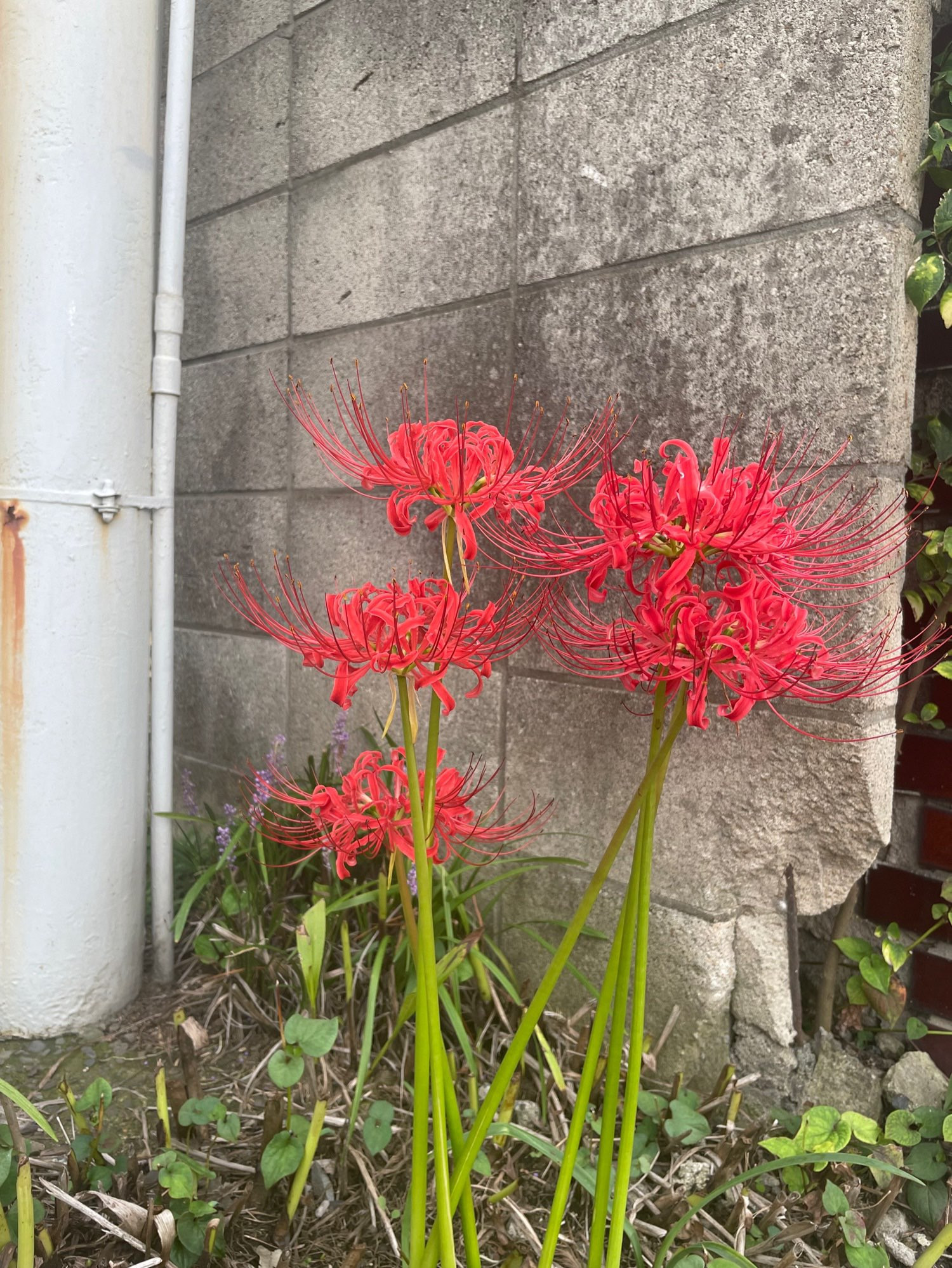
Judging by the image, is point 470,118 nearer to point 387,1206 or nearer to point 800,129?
point 800,129

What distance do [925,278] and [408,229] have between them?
1.28 meters

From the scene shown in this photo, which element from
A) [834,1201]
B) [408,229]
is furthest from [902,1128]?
[408,229]

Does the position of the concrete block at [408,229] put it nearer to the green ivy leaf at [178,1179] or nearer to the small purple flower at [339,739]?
the small purple flower at [339,739]

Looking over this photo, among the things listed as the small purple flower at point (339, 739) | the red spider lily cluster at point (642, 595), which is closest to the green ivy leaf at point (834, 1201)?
the red spider lily cluster at point (642, 595)

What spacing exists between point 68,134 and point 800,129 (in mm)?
1514

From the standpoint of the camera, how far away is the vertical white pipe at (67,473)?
2.03 metres

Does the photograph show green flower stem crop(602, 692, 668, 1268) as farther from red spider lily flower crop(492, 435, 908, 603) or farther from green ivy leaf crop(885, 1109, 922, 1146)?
green ivy leaf crop(885, 1109, 922, 1146)

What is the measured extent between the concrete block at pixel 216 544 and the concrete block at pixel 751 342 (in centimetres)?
109

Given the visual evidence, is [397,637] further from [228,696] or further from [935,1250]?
[228,696]

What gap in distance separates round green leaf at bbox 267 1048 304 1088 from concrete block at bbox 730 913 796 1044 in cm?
90

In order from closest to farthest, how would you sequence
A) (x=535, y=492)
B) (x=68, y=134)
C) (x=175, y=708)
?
(x=535, y=492)
(x=68, y=134)
(x=175, y=708)

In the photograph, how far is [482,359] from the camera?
2203mm

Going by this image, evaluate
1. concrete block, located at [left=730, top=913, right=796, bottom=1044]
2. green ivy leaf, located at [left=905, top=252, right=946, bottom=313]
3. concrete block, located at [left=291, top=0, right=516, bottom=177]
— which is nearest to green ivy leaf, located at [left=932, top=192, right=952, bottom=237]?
green ivy leaf, located at [left=905, top=252, right=946, bottom=313]

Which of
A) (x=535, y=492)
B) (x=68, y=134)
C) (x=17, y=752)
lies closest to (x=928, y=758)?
(x=535, y=492)
